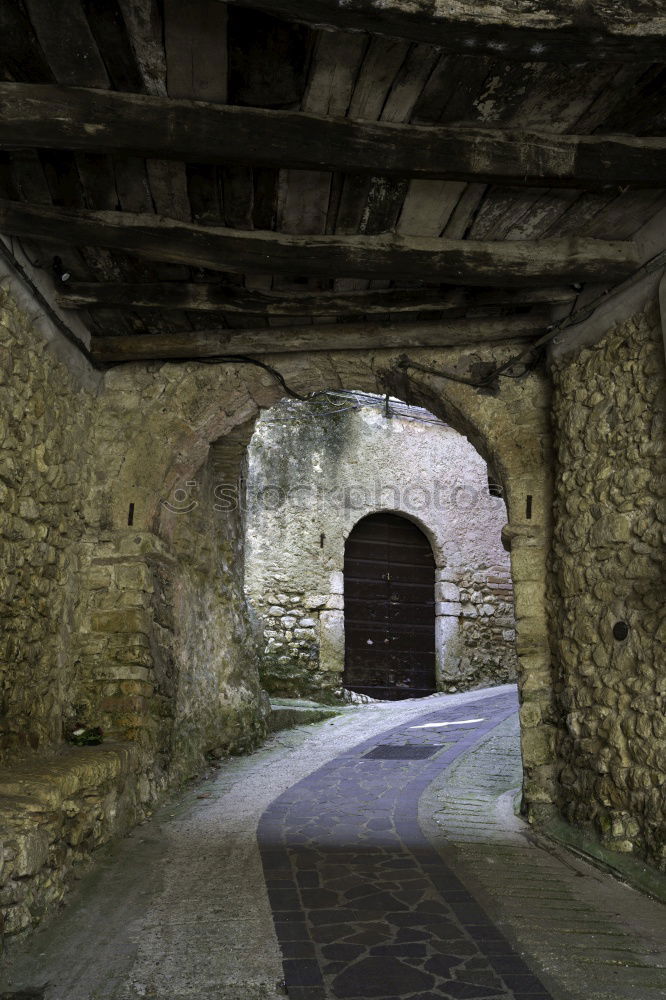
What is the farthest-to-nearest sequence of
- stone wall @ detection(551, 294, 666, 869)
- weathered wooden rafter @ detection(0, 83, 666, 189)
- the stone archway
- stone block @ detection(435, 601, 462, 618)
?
1. stone block @ detection(435, 601, 462, 618)
2. the stone archway
3. stone wall @ detection(551, 294, 666, 869)
4. weathered wooden rafter @ detection(0, 83, 666, 189)

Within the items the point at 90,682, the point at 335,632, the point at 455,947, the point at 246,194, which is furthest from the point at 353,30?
the point at 335,632

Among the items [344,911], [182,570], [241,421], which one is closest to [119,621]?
[182,570]

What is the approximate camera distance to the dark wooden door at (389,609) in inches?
397

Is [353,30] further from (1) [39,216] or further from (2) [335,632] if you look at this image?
(2) [335,632]

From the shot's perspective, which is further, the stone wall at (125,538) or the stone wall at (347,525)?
the stone wall at (347,525)

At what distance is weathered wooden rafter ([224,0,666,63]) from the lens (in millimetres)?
2281

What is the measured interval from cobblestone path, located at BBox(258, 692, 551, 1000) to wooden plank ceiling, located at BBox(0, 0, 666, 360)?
2656 millimetres

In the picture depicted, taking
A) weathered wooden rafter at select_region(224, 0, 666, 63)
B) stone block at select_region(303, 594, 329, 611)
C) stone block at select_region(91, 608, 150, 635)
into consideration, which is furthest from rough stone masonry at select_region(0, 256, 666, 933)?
stone block at select_region(303, 594, 329, 611)

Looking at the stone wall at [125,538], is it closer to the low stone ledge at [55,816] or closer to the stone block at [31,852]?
the low stone ledge at [55,816]

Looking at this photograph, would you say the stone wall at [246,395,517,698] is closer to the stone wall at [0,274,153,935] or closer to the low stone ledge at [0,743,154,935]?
the stone wall at [0,274,153,935]

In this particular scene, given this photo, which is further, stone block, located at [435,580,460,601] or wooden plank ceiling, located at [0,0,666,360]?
stone block, located at [435,580,460,601]

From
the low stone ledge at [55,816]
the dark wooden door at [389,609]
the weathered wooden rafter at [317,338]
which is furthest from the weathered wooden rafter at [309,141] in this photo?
the dark wooden door at [389,609]

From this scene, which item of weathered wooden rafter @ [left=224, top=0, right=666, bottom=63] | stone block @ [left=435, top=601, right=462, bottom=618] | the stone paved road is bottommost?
the stone paved road

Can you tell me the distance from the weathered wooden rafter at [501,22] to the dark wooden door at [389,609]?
8.30 metres
